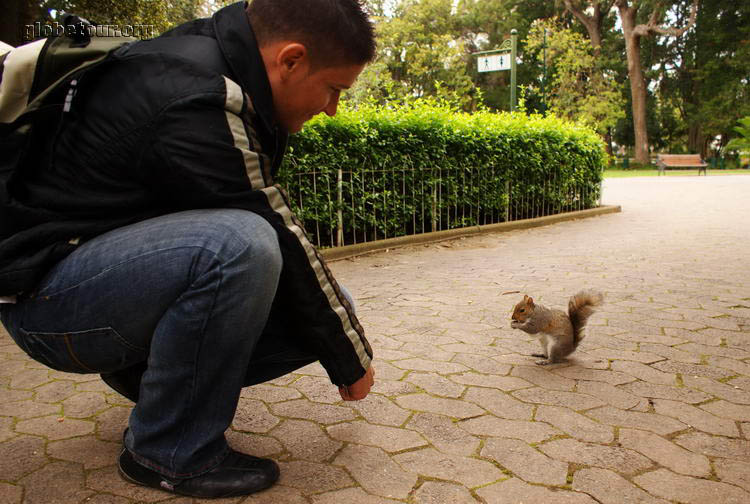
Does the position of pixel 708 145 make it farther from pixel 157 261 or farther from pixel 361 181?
pixel 157 261

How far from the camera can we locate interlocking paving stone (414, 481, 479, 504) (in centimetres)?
198

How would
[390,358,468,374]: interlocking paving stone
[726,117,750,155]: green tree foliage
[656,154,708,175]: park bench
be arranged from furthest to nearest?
1. [726,117,750,155]: green tree foliage
2. [656,154,708,175]: park bench
3. [390,358,468,374]: interlocking paving stone

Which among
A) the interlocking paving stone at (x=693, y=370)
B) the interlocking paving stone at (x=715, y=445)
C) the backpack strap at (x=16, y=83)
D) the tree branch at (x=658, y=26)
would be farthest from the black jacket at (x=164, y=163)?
the tree branch at (x=658, y=26)

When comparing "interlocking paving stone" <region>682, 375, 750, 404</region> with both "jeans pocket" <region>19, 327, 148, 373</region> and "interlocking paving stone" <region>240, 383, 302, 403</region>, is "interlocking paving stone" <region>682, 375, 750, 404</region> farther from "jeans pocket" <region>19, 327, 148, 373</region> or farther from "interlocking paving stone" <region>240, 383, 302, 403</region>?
"jeans pocket" <region>19, 327, 148, 373</region>

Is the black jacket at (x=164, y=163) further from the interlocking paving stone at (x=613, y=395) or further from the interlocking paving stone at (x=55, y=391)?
the interlocking paving stone at (x=613, y=395)

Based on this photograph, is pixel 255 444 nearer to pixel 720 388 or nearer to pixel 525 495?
pixel 525 495

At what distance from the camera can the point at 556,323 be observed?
3.36m

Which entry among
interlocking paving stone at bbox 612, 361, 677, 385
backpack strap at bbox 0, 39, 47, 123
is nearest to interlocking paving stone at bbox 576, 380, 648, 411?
interlocking paving stone at bbox 612, 361, 677, 385

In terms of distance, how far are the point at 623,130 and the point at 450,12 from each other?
16589mm

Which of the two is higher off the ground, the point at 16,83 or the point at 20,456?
the point at 16,83

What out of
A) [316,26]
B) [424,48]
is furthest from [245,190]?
[424,48]

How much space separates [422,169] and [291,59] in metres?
6.44

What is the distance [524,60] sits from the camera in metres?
45.5

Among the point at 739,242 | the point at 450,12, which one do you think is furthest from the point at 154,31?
the point at 450,12
